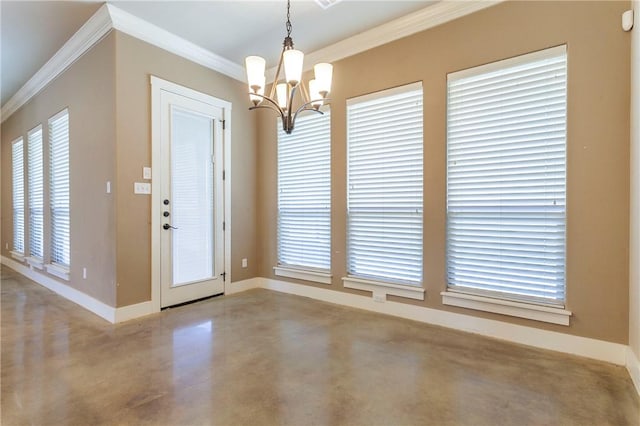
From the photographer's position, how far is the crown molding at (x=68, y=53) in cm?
323

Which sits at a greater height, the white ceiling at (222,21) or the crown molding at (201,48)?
the white ceiling at (222,21)

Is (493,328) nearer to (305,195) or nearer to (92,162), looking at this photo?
(305,195)

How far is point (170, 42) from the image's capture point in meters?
3.59

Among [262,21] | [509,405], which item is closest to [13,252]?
[262,21]

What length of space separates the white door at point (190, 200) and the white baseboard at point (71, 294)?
524 millimetres

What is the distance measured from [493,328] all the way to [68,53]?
5.55 metres

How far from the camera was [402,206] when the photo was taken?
3320 millimetres

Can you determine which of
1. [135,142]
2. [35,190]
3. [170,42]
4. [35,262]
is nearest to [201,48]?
[170,42]

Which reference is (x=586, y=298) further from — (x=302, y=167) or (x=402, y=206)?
(x=302, y=167)

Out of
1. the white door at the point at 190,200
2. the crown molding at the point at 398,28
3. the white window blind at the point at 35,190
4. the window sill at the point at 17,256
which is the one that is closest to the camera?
the crown molding at the point at 398,28

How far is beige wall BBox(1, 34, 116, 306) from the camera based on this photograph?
130 inches

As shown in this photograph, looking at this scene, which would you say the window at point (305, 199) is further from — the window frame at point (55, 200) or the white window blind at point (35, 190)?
the white window blind at point (35, 190)

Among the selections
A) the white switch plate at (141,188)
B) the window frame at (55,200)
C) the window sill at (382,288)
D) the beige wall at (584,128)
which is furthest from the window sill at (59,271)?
the beige wall at (584,128)

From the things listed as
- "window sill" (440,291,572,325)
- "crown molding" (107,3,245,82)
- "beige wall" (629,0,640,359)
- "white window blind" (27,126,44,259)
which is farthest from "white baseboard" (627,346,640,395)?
"white window blind" (27,126,44,259)
